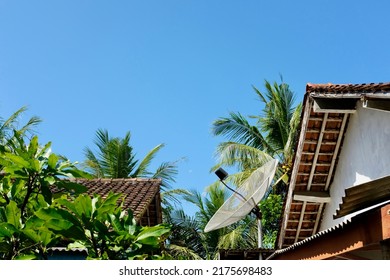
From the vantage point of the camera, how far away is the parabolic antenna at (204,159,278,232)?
769 centimetres

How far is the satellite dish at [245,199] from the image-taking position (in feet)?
25.2

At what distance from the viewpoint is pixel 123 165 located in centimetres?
1775

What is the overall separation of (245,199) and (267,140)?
35.6 feet

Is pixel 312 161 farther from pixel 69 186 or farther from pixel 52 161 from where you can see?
pixel 52 161

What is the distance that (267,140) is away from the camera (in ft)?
60.7

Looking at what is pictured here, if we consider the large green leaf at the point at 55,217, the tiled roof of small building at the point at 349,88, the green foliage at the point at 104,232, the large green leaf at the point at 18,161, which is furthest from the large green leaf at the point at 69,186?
the tiled roof of small building at the point at 349,88

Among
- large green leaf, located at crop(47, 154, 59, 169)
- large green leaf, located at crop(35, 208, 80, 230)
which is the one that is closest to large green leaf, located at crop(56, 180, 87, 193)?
large green leaf, located at crop(47, 154, 59, 169)

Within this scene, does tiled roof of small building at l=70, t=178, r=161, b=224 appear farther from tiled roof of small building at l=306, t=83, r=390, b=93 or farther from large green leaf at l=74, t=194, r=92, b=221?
large green leaf at l=74, t=194, r=92, b=221

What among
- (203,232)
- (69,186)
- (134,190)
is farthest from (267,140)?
(69,186)

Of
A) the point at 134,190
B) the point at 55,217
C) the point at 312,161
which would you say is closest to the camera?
the point at 55,217

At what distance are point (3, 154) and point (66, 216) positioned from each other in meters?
0.85

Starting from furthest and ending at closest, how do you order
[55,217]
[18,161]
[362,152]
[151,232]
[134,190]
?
[134,190] → [362,152] → [18,161] → [151,232] → [55,217]

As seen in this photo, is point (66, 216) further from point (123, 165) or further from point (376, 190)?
point (123, 165)
